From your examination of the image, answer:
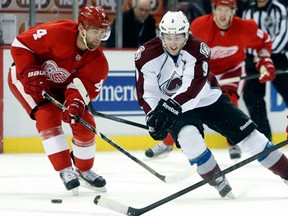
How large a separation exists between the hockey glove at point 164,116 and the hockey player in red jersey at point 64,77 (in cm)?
39

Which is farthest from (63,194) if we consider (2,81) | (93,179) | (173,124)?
(2,81)

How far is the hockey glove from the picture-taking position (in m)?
4.39

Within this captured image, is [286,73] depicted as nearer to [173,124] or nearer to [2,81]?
[2,81]

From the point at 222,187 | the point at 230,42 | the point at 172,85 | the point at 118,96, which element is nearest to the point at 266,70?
the point at 230,42

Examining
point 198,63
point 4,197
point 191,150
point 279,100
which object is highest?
point 198,63

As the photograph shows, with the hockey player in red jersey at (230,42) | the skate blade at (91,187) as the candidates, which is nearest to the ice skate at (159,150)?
the hockey player in red jersey at (230,42)

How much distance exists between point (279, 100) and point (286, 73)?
37cm

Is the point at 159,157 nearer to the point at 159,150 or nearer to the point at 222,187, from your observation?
the point at 159,150

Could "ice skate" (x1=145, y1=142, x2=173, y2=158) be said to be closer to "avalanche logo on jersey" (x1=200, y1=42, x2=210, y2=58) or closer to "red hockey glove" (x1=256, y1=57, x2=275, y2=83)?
"red hockey glove" (x1=256, y1=57, x2=275, y2=83)

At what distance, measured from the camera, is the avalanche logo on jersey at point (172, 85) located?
4.67 meters

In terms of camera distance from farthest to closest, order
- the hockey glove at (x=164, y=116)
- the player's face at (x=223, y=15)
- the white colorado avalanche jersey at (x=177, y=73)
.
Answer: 1. the player's face at (x=223, y=15)
2. the white colorado avalanche jersey at (x=177, y=73)
3. the hockey glove at (x=164, y=116)

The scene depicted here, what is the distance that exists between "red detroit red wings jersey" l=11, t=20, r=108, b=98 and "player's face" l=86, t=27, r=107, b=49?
132 mm

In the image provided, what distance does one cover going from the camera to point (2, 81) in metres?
6.56

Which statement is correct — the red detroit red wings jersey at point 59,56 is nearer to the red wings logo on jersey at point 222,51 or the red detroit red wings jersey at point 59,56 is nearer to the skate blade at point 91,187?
the skate blade at point 91,187
